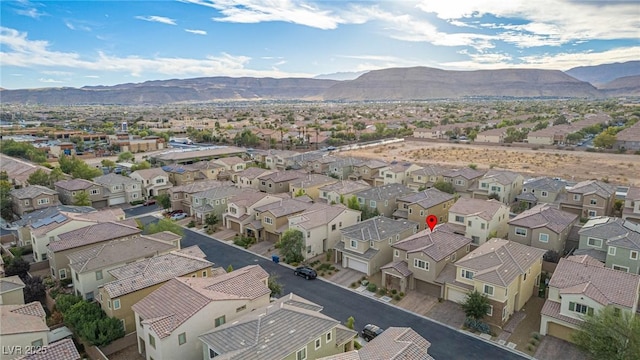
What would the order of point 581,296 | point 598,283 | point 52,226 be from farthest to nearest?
point 52,226
point 598,283
point 581,296

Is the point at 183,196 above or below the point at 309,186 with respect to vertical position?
below

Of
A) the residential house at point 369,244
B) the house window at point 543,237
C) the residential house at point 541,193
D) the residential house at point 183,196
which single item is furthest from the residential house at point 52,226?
the residential house at point 541,193

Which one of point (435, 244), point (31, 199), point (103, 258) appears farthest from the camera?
point (31, 199)

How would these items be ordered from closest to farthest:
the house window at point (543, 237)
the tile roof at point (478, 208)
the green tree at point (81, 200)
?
the house window at point (543, 237)
the tile roof at point (478, 208)
the green tree at point (81, 200)

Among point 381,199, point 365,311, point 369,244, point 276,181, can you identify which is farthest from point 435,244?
point 276,181

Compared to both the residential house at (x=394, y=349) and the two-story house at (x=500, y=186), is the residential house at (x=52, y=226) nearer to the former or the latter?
the residential house at (x=394, y=349)

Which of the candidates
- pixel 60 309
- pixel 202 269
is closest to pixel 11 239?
pixel 60 309

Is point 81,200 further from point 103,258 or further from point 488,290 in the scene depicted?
point 488,290

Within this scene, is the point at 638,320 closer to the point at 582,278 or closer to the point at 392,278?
the point at 582,278
